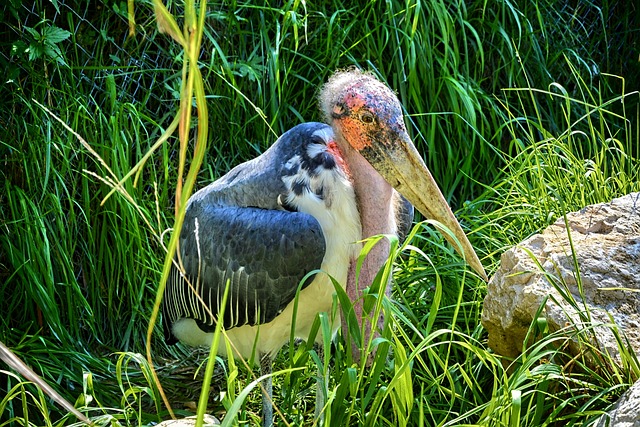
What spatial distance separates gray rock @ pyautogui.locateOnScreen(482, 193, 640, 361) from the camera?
2.60 m

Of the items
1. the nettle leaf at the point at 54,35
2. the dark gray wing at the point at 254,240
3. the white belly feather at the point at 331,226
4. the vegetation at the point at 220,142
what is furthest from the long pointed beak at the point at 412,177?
the nettle leaf at the point at 54,35

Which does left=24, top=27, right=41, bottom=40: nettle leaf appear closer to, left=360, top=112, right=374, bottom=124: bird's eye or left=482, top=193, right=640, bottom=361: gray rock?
left=360, top=112, right=374, bottom=124: bird's eye

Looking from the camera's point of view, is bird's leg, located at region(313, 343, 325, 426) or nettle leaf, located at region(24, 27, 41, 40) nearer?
bird's leg, located at region(313, 343, 325, 426)

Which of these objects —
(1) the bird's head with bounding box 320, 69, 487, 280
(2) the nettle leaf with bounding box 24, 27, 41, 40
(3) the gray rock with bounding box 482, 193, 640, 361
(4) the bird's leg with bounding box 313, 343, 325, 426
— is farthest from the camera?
(2) the nettle leaf with bounding box 24, 27, 41, 40

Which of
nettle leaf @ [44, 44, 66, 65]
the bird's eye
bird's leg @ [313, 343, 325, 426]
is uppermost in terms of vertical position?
nettle leaf @ [44, 44, 66, 65]

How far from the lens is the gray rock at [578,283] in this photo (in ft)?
8.53

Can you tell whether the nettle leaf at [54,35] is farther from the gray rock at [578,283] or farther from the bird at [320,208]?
the gray rock at [578,283]

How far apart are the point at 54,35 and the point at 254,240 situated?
1628 mm

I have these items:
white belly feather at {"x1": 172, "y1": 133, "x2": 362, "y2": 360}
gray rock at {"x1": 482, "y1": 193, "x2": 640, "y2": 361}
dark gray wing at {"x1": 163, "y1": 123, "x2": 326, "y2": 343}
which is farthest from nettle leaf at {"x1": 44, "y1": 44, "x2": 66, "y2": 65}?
gray rock at {"x1": 482, "y1": 193, "x2": 640, "y2": 361}

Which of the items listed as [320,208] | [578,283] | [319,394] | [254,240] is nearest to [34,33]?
[254,240]

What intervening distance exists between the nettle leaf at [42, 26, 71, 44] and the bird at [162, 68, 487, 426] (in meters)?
1.30

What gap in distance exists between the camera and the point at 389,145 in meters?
2.98

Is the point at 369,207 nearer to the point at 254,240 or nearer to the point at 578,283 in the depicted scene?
the point at 254,240

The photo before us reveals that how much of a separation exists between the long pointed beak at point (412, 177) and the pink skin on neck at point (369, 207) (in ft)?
0.12
